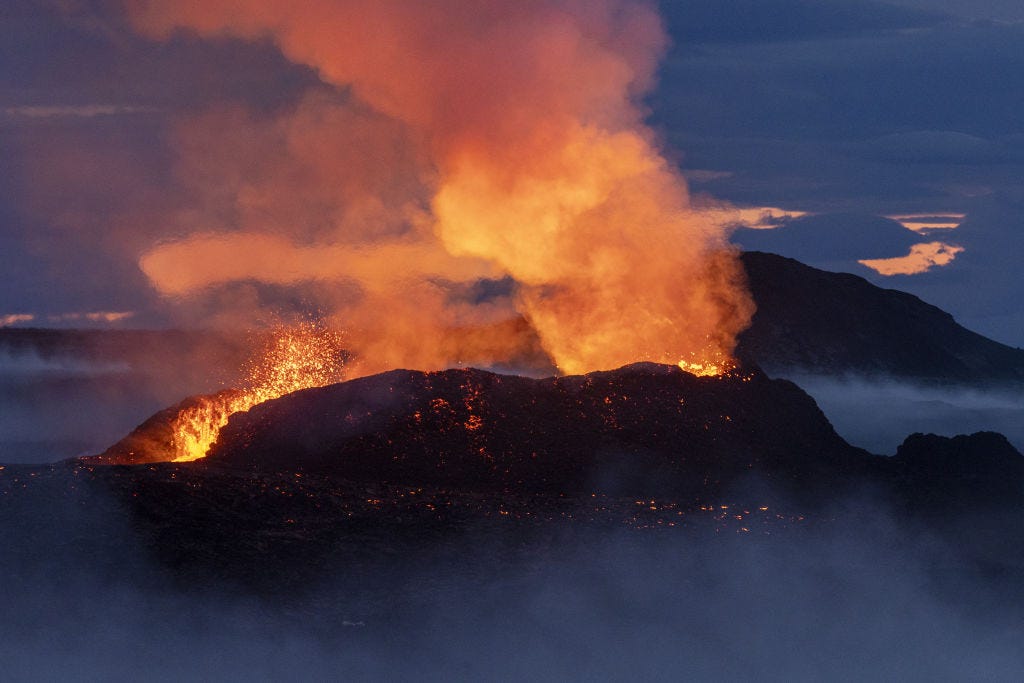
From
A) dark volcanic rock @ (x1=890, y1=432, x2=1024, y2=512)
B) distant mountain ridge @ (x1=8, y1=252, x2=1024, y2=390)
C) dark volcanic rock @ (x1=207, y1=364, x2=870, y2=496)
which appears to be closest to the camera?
dark volcanic rock @ (x1=207, y1=364, x2=870, y2=496)

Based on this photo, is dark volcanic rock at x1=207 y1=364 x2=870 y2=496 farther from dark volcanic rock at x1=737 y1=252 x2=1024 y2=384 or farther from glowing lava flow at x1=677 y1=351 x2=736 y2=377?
dark volcanic rock at x1=737 y1=252 x2=1024 y2=384

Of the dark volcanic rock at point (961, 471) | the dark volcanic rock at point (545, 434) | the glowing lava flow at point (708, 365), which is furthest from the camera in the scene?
the glowing lava flow at point (708, 365)

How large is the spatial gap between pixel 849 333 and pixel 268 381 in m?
46.7

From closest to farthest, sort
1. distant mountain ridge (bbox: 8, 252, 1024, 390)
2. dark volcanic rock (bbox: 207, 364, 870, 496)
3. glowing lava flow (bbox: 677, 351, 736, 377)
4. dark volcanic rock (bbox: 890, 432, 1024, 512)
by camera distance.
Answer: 1. dark volcanic rock (bbox: 207, 364, 870, 496)
2. dark volcanic rock (bbox: 890, 432, 1024, 512)
3. glowing lava flow (bbox: 677, 351, 736, 377)
4. distant mountain ridge (bbox: 8, 252, 1024, 390)

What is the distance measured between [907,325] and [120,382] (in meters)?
72.0

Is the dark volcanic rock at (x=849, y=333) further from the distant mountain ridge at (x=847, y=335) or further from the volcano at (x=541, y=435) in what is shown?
the volcano at (x=541, y=435)

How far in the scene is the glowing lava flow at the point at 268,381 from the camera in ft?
169

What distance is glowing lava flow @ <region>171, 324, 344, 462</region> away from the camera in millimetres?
51438

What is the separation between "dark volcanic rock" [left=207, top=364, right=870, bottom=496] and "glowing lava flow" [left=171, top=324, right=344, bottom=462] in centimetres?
383

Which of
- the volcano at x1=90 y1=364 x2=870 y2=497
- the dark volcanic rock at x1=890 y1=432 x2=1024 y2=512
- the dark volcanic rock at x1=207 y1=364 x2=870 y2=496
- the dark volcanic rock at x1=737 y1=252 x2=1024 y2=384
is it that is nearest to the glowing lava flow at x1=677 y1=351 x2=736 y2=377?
the volcano at x1=90 y1=364 x2=870 y2=497

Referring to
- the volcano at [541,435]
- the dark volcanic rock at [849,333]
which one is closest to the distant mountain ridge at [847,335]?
the dark volcanic rock at [849,333]

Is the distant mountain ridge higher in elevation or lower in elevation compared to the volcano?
higher

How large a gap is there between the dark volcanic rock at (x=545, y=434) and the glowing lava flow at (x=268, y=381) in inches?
151

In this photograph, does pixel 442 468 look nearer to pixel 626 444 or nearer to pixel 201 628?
pixel 626 444
